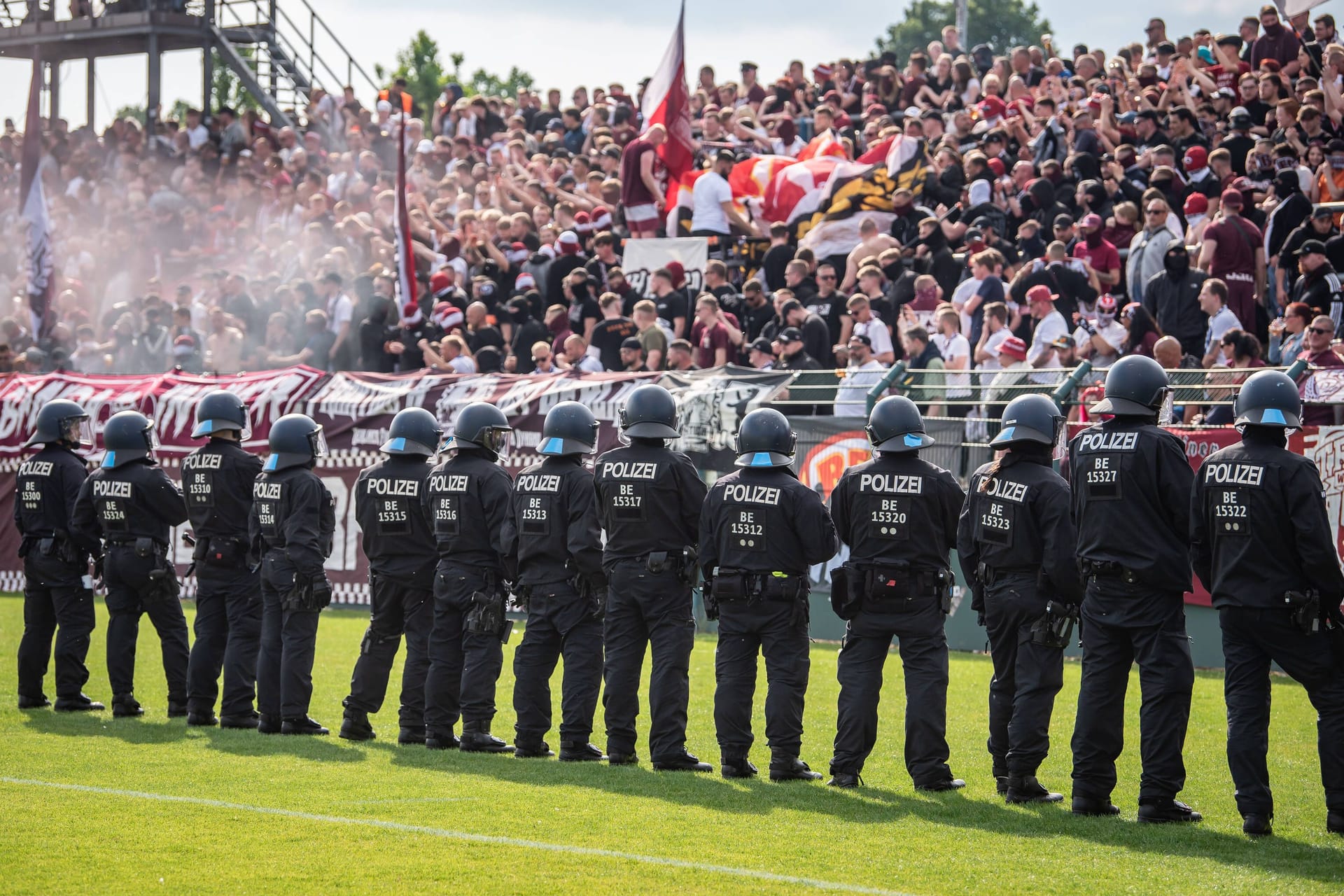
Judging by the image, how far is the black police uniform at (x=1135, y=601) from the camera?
28.6 ft

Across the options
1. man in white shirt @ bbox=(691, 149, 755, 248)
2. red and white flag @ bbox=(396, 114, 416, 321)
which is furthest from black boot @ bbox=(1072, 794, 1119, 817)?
red and white flag @ bbox=(396, 114, 416, 321)

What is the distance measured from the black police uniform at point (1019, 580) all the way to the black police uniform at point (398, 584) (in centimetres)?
390

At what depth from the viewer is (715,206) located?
21266 millimetres

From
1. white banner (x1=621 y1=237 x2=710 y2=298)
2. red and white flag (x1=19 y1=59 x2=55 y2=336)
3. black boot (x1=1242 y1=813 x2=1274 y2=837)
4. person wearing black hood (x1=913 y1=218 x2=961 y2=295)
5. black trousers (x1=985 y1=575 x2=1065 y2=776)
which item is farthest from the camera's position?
red and white flag (x1=19 y1=59 x2=55 y2=336)

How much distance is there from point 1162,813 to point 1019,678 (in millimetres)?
1105

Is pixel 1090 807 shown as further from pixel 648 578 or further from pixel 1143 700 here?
pixel 648 578

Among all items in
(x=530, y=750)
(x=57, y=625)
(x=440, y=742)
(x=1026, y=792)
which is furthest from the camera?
(x=57, y=625)

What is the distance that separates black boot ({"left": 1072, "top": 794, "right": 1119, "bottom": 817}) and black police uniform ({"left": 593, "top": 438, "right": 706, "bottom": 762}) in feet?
8.54

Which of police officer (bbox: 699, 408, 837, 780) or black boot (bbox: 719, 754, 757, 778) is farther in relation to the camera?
black boot (bbox: 719, 754, 757, 778)

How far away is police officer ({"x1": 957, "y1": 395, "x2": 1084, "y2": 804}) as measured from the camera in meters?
9.30

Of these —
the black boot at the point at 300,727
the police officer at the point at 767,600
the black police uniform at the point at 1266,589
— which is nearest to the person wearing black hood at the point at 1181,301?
the police officer at the point at 767,600

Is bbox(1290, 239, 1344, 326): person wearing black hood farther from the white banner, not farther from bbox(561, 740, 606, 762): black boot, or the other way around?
bbox(561, 740, 606, 762): black boot

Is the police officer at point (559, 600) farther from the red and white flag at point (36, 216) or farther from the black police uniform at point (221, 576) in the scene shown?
the red and white flag at point (36, 216)

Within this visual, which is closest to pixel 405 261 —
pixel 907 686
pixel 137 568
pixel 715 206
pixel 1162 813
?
pixel 715 206
